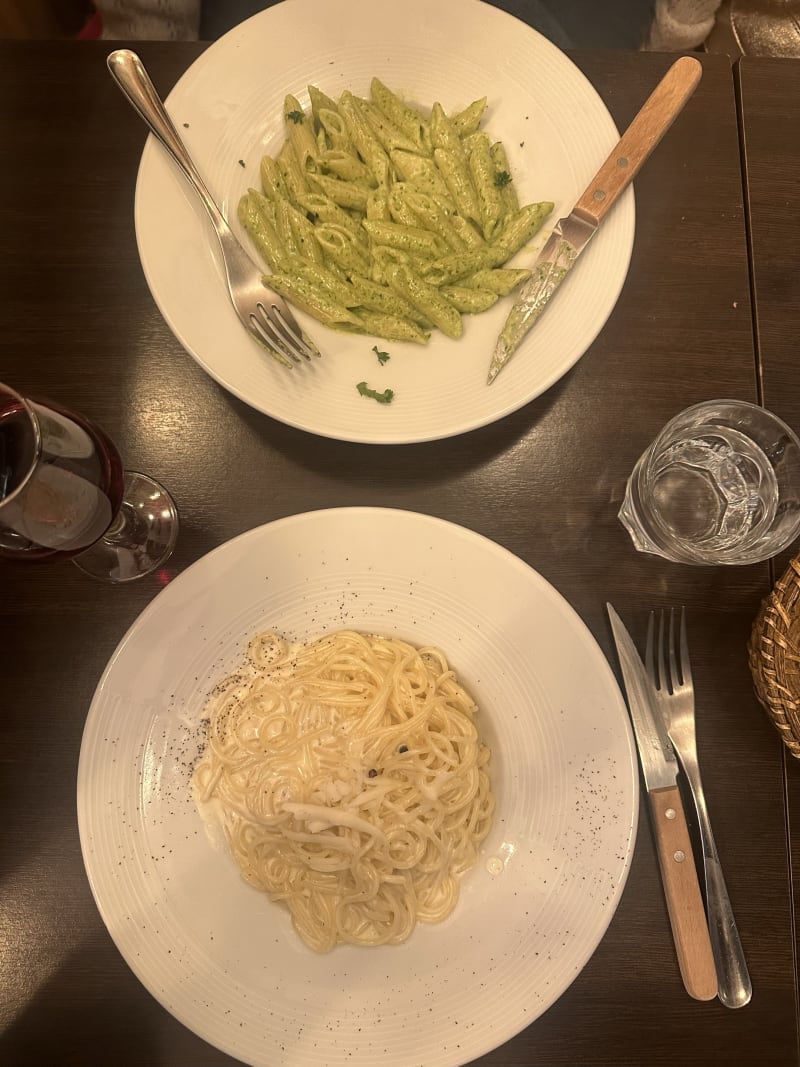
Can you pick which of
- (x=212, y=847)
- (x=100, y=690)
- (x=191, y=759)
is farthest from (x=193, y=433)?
(x=212, y=847)

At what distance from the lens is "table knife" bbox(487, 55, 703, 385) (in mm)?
1340

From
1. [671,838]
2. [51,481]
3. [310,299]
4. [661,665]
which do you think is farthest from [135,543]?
[671,838]

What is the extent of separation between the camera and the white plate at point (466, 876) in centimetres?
120

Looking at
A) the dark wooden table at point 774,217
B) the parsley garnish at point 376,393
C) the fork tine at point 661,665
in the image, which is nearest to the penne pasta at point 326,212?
the parsley garnish at point 376,393

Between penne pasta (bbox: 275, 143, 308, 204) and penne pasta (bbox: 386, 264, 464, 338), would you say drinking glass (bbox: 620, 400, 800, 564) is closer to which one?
penne pasta (bbox: 386, 264, 464, 338)

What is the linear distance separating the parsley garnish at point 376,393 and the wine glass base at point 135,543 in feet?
1.52

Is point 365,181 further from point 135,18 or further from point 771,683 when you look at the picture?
point 771,683

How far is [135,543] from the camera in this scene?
142cm

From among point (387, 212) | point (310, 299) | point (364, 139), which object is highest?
point (364, 139)

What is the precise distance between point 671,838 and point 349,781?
608 millimetres

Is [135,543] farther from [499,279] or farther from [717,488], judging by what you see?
[717,488]

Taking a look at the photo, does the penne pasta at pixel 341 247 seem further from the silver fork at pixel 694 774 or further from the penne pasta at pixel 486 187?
the silver fork at pixel 694 774

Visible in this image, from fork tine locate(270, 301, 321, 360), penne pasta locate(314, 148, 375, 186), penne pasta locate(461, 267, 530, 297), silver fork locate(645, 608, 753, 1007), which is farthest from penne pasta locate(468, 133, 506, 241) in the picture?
silver fork locate(645, 608, 753, 1007)

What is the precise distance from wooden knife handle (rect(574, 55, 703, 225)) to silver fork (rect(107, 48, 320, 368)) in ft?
2.01
